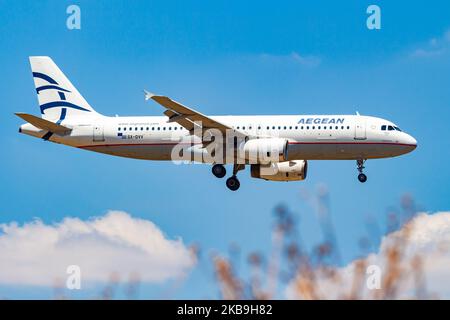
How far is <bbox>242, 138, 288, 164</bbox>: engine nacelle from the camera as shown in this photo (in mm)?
54469

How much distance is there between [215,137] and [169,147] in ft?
9.72

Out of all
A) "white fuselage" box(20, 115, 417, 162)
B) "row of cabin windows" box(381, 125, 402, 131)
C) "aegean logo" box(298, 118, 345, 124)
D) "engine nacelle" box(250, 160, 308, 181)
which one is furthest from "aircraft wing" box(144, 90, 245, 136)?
"row of cabin windows" box(381, 125, 402, 131)

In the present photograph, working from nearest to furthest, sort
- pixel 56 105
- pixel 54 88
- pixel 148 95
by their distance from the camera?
pixel 148 95, pixel 56 105, pixel 54 88

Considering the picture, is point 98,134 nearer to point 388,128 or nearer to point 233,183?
point 233,183

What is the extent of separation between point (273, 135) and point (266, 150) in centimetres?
174

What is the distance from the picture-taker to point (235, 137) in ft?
185

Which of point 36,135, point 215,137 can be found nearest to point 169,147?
point 215,137

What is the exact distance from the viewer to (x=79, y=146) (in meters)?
59.8

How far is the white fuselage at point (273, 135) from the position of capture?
55.4 m

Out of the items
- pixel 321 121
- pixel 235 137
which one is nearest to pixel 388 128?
pixel 321 121

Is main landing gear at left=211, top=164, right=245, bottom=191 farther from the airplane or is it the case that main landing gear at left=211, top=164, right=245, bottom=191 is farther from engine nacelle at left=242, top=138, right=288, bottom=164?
engine nacelle at left=242, top=138, right=288, bottom=164
